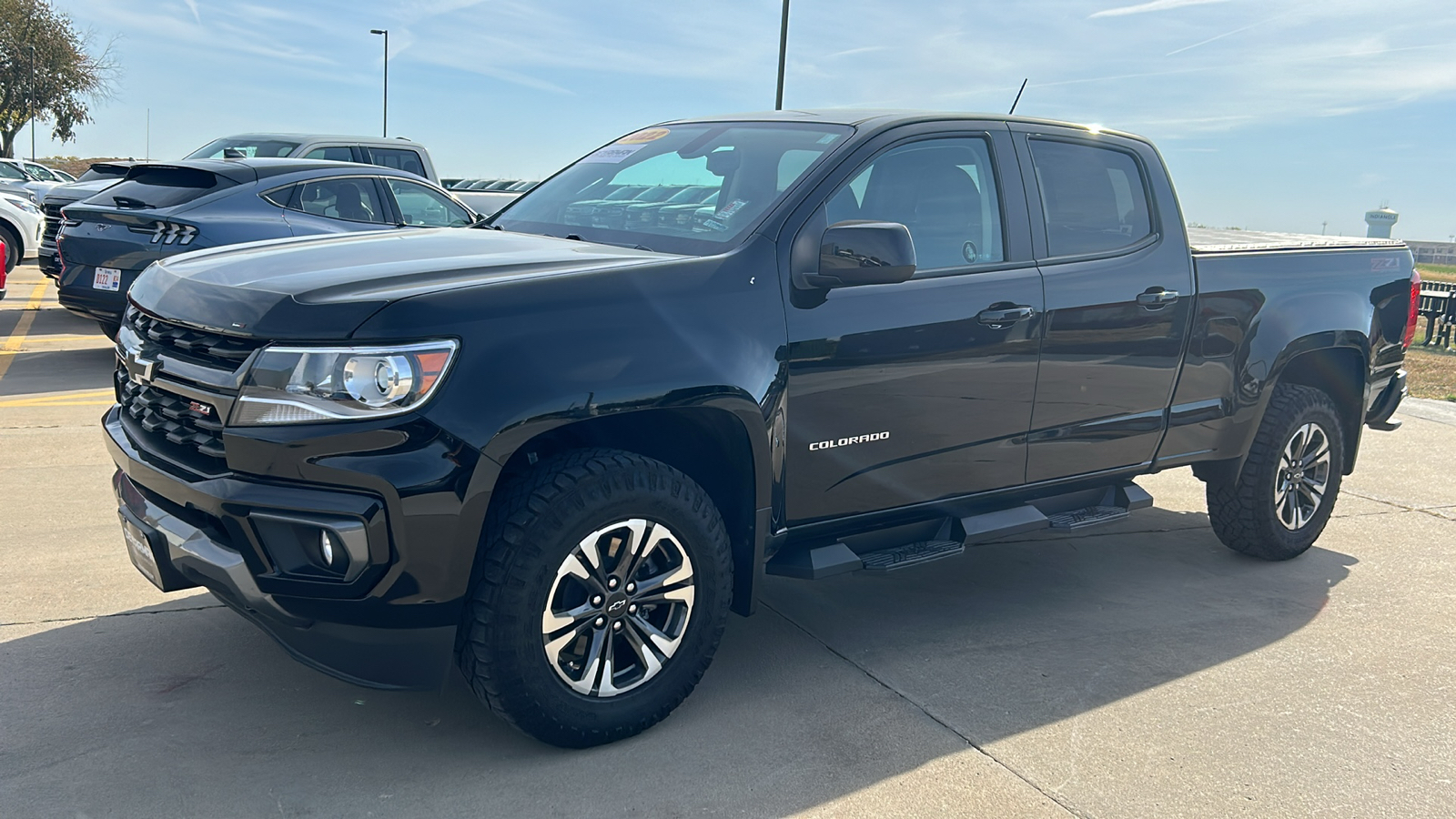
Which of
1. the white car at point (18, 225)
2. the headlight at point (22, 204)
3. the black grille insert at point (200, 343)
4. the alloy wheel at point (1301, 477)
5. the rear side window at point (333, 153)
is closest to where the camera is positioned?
the black grille insert at point (200, 343)

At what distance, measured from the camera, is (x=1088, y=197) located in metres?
4.58

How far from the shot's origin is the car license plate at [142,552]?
3.18 meters

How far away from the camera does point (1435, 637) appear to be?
4.61m

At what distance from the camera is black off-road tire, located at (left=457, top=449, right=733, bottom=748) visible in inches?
119

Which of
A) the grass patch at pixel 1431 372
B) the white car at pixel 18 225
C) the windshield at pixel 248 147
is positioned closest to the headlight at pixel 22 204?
the white car at pixel 18 225

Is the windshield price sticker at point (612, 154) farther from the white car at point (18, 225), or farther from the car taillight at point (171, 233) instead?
the white car at point (18, 225)

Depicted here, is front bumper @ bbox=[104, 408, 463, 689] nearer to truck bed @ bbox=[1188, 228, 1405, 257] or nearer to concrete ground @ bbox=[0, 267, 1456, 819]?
concrete ground @ bbox=[0, 267, 1456, 819]

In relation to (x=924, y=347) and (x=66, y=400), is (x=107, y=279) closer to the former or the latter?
(x=66, y=400)

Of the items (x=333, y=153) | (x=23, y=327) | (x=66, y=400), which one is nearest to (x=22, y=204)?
(x=23, y=327)

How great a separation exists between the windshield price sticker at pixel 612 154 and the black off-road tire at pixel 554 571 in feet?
5.67

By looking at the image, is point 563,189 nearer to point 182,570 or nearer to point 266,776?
point 182,570

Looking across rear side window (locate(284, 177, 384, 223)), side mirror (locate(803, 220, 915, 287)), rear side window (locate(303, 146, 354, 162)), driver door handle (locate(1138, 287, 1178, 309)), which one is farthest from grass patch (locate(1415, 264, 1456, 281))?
side mirror (locate(803, 220, 915, 287))

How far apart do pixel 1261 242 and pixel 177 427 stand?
14.6 feet

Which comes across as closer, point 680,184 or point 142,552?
point 142,552
